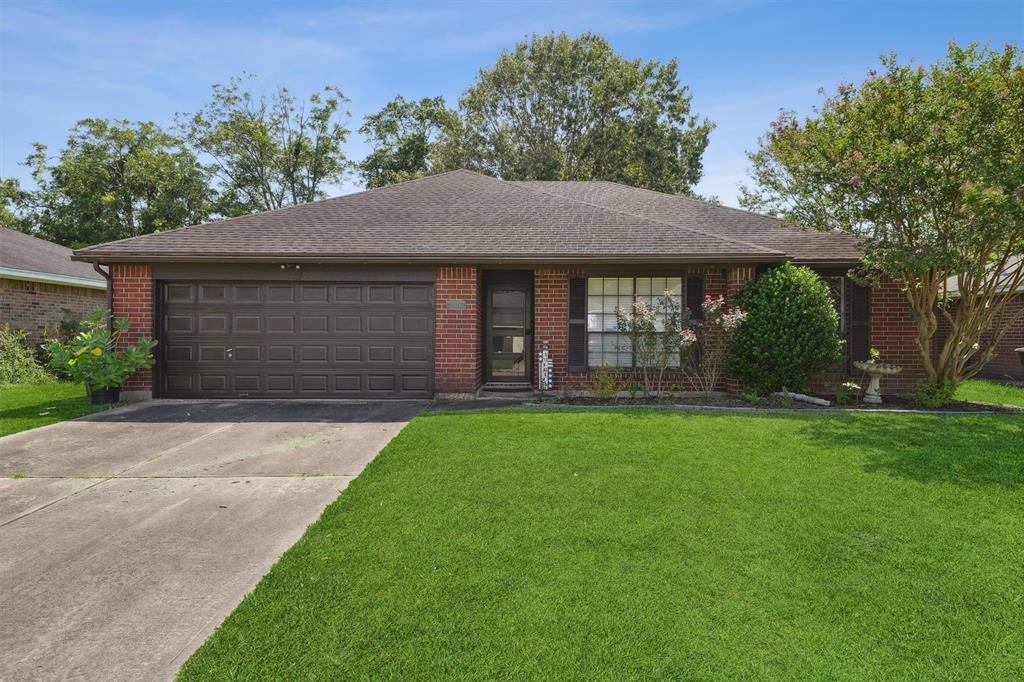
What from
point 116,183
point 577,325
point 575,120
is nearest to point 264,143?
point 116,183

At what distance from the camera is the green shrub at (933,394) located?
8109 mm

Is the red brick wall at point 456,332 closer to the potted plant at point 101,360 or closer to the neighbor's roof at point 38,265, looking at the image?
the potted plant at point 101,360

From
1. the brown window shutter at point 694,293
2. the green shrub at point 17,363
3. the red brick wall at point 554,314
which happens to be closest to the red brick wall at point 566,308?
the red brick wall at point 554,314

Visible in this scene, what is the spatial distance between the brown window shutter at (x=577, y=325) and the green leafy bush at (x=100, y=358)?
7257 mm

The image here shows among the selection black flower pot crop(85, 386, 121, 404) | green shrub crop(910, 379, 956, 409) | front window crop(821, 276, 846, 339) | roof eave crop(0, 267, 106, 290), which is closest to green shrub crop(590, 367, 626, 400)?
front window crop(821, 276, 846, 339)

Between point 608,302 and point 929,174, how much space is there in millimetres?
4961

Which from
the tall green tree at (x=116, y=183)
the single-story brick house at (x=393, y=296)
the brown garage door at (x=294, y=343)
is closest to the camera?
the single-story brick house at (x=393, y=296)

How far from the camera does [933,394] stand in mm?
8367

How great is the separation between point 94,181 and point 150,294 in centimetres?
2249

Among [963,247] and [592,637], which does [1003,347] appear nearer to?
[963,247]

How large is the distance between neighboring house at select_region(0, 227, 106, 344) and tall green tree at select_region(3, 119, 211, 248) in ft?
35.4

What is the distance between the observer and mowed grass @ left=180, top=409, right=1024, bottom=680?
Answer: 2152 mm

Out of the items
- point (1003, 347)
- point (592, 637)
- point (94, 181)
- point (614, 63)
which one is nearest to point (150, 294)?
point (592, 637)

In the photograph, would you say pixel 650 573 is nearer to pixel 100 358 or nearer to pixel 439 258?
pixel 439 258
